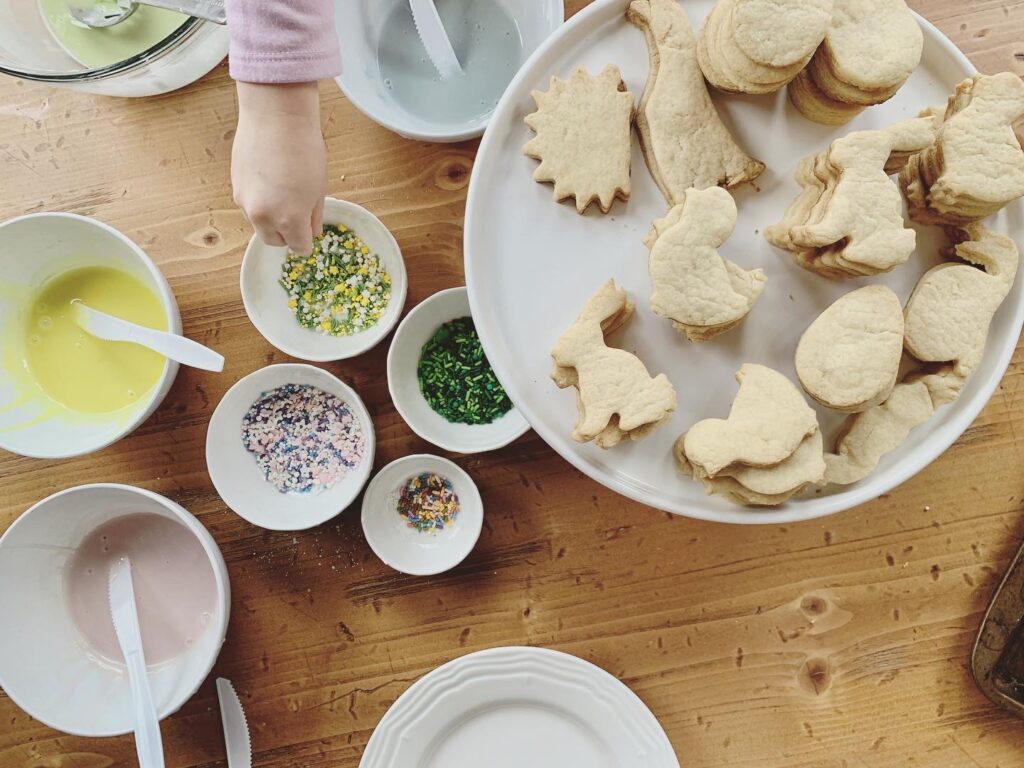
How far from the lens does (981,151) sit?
69 centimetres

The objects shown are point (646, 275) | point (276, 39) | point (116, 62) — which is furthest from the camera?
point (116, 62)

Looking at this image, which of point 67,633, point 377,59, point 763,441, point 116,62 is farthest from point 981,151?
point 67,633

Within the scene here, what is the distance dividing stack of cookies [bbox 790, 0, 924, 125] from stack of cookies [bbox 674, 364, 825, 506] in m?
0.27

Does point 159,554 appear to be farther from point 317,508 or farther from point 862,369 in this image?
point 862,369

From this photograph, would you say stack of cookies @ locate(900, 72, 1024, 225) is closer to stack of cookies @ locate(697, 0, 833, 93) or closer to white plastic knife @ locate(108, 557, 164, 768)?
stack of cookies @ locate(697, 0, 833, 93)

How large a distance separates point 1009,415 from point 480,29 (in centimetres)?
84

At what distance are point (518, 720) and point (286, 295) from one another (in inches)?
24.6

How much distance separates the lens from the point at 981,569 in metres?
0.98

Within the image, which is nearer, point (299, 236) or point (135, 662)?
point (299, 236)

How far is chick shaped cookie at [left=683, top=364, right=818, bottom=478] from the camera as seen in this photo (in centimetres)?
71

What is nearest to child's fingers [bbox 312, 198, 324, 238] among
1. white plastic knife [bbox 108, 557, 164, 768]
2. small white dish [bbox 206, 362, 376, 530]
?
small white dish [bbox 206, 362, 376, 530]

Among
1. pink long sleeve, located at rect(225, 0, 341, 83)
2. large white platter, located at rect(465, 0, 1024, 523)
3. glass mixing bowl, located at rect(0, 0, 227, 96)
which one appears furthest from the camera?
glass mixing bowl, located at rect(0, 0, 227, 96)

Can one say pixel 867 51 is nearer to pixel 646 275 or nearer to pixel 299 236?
pixel 646 275

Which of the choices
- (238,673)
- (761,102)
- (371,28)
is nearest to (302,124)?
(371,28)
